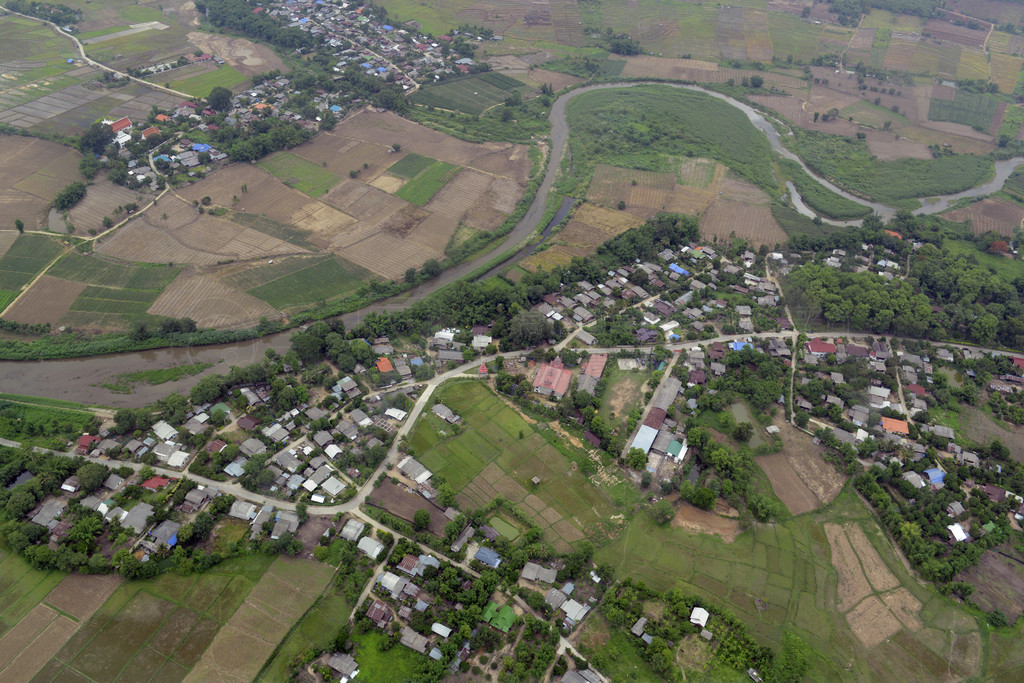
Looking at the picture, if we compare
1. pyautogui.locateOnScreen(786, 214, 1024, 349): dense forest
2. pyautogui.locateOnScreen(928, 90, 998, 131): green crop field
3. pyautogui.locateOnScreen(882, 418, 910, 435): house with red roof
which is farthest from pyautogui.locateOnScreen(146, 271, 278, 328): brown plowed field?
pyautogui.locateOnScreen(928, 90, 998, 131): green crop field

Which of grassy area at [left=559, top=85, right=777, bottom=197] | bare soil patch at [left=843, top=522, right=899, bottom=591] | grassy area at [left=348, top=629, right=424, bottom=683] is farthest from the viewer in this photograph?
grassy area at [left=559, top=85, right=777, bottom=197]

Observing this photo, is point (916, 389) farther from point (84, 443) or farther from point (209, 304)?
point (84, 443)

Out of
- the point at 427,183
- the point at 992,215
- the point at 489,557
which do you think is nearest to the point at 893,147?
the point at 992,215

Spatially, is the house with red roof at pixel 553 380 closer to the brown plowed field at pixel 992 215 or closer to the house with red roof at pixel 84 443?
the house with red roof at pixel 84 443

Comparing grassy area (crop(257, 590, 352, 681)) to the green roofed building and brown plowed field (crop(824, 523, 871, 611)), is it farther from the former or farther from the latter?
brown plowed field (crop(824, 523, 871, 611))

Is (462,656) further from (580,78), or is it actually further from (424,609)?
(580,78)

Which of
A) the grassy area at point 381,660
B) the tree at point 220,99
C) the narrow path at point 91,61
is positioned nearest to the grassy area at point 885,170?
the grassy area at point 381,660

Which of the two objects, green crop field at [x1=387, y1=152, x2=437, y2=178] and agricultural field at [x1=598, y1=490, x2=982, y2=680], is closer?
agricultural field at [x1=598, y1=490, x2=982, y2=680]
